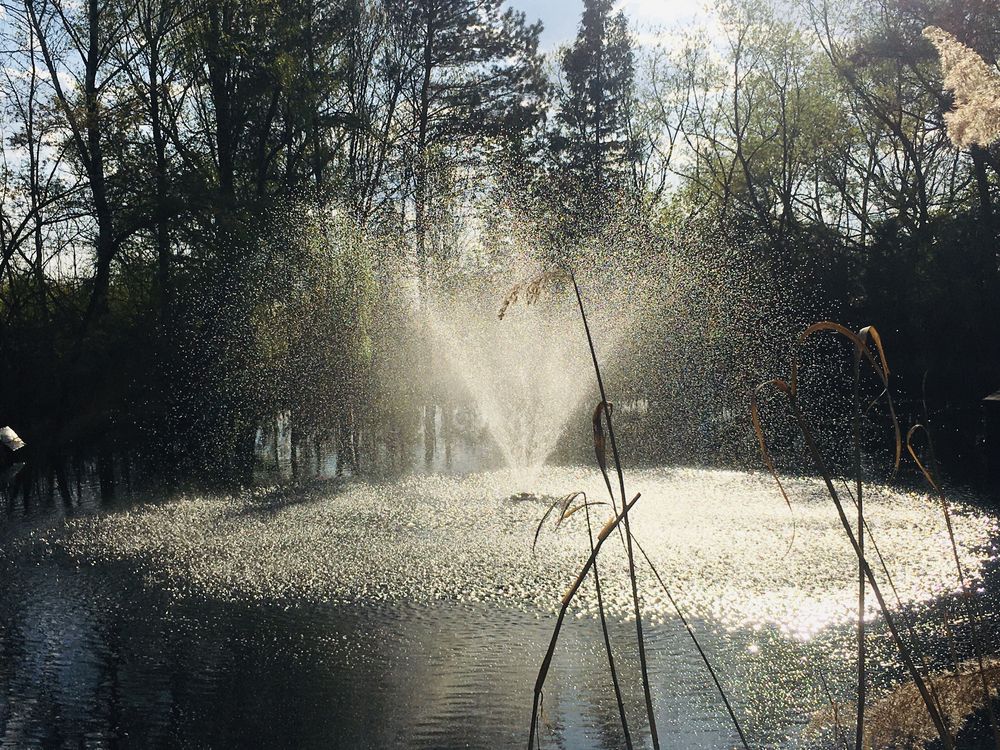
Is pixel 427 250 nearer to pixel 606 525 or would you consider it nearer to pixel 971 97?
pixel 971 97

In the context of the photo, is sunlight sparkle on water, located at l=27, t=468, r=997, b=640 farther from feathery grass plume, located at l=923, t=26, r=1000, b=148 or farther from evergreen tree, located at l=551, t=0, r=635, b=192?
evergreen tree, located at l=551, t=0, r=635, b=192

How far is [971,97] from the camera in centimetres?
421

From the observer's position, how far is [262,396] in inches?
776

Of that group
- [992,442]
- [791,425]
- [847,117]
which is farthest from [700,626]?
[847,117]

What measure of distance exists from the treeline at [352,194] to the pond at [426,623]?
913 centimetres

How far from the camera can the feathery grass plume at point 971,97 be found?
13.3ft

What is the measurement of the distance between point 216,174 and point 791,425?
13898 mm

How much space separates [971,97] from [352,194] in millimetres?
19961

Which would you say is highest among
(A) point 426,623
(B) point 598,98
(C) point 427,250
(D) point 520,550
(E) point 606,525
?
(B) point 598,98

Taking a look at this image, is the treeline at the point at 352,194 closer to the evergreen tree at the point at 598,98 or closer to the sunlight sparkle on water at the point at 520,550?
the evergreen tree at the point at 598,98

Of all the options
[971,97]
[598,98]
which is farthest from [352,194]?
[971,97]

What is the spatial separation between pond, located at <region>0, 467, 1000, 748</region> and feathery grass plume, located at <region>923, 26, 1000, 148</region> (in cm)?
233

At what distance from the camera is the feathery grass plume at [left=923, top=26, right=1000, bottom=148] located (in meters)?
4.06

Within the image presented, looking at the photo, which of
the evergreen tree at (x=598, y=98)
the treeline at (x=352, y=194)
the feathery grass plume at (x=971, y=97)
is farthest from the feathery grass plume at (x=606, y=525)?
the evergreen tree at (x=598, y=98)
